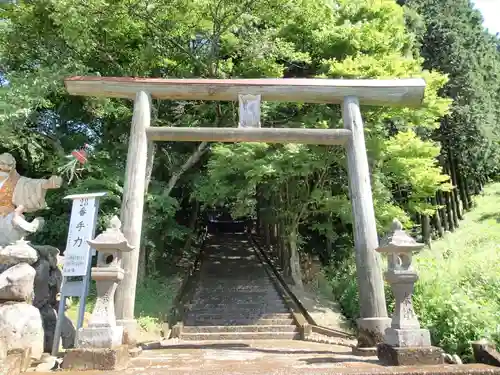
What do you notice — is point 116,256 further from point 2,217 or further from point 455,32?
point 455,32

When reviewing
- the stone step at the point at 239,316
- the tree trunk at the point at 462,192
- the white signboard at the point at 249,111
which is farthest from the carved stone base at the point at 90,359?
the tree trunk at the point at 462,192

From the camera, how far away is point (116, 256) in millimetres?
5457

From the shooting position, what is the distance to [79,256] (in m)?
7.09

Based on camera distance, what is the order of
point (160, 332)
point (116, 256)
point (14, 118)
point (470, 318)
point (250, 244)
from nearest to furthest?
point (116, 256) < point (470, 318) < point (14, 118) < point (160, 332) < point (250, 244)

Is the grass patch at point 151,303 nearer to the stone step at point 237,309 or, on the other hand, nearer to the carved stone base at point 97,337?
the stone step at point 237,309

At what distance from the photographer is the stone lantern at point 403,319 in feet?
16.3

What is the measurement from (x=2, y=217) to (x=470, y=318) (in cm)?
857

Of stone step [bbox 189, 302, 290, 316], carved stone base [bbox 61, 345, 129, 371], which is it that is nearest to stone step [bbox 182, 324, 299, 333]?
stone step [bbox 189, 302, 290, 316]

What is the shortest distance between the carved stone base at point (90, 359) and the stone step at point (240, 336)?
206 inches

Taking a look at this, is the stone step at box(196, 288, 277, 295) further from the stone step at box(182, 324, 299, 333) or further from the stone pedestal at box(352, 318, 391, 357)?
the stone pedestal at box(352, 318, 391, 357)

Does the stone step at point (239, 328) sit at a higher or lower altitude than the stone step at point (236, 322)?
lower

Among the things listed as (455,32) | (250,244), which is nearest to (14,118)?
(250,244)

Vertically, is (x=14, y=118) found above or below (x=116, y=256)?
above

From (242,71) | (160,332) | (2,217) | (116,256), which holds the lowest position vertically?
(160,332)
